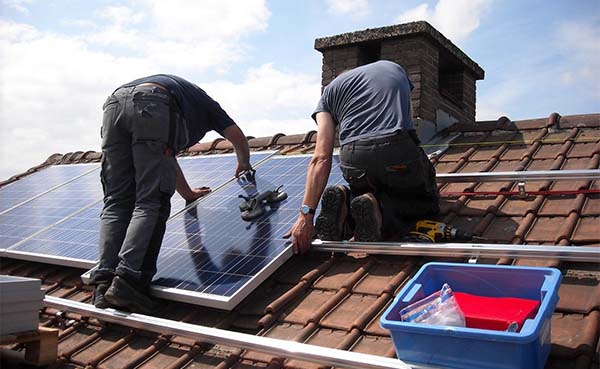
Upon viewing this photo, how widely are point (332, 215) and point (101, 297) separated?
1.75 metres

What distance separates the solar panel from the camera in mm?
4785

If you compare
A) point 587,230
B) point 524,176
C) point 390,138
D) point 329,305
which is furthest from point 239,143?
point 587,230

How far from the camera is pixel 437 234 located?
3.68m

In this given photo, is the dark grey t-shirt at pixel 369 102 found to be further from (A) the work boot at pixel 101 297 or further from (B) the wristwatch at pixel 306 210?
(A) the work boot at pixel 101 297

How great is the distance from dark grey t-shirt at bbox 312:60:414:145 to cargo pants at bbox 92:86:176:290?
1318mm

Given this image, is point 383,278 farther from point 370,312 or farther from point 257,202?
point 257,202

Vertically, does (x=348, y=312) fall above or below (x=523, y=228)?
below

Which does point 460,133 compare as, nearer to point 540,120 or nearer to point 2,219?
point 540,120

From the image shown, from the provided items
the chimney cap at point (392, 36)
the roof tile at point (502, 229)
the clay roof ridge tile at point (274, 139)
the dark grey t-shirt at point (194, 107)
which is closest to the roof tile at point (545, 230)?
the roof tile at point (502, 229)

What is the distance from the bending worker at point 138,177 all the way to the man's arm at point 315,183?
1.00m

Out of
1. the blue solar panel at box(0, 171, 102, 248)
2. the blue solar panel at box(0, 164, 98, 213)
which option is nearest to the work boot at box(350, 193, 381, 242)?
the blue solar panel at box(0, 171, 102, 248)

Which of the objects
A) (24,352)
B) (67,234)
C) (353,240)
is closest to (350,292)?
(353,240)

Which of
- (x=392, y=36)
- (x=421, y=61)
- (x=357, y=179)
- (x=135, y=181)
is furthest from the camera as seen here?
(x=392, y=36)

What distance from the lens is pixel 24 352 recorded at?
340 cm
